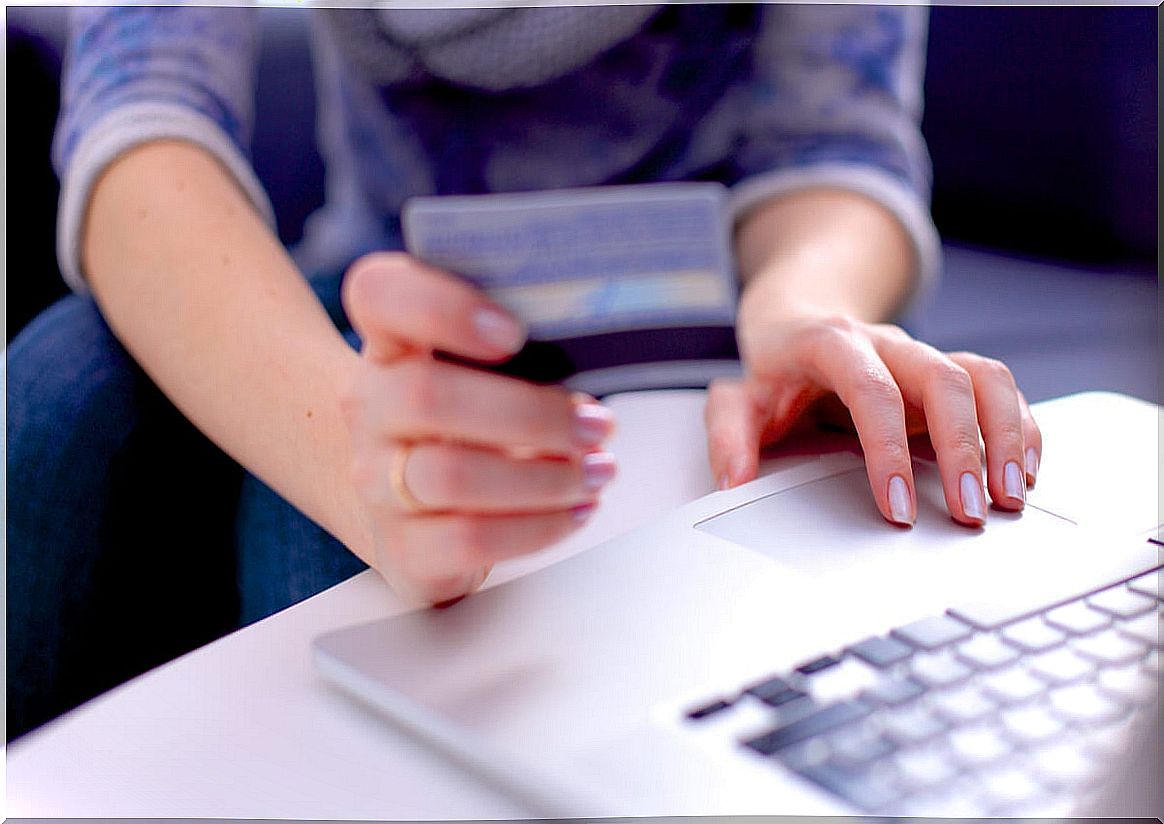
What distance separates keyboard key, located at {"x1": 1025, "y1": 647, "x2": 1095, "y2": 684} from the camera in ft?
0.74

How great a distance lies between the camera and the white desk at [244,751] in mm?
215

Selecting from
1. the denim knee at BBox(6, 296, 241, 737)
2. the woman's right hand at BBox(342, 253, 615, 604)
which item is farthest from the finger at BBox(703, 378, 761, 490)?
the denim knee at BBox(6, 296, 241, 737)

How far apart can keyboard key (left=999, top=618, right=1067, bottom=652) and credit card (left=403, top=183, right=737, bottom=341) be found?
14cm

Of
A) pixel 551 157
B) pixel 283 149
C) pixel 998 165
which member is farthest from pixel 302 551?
pixel 998 165

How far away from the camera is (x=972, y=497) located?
0.31 m

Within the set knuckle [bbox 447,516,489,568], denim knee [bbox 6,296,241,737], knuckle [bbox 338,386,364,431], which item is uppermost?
knuckle [bbox 338,386,364,431]

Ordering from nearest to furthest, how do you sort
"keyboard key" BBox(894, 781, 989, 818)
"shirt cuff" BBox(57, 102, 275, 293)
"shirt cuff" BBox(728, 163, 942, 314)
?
"keyboard key" BBox(894, 781, 989, 818), "shirt cuff" BBox(57, 102, 275, 293), "shirt cuff" BBox(728, 163, 942, 314)

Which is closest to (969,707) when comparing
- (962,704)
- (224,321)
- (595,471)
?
(962,704)

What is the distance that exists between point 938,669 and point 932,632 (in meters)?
0.01

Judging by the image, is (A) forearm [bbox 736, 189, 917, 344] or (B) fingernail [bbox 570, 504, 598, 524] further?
(A) forearm [bbox 736, 189, 917, 344]

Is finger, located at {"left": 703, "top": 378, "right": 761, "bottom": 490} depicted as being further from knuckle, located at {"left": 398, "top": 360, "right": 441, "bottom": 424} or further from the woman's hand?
knuckle, located at {"left": 398, "top": 360, "right": 441, "bottom": 424}

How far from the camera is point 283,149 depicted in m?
0.86

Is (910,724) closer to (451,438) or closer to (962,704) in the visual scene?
(962,704)

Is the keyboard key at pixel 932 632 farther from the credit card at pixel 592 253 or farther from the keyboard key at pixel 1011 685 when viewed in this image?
the credit card at pixel 592 253
